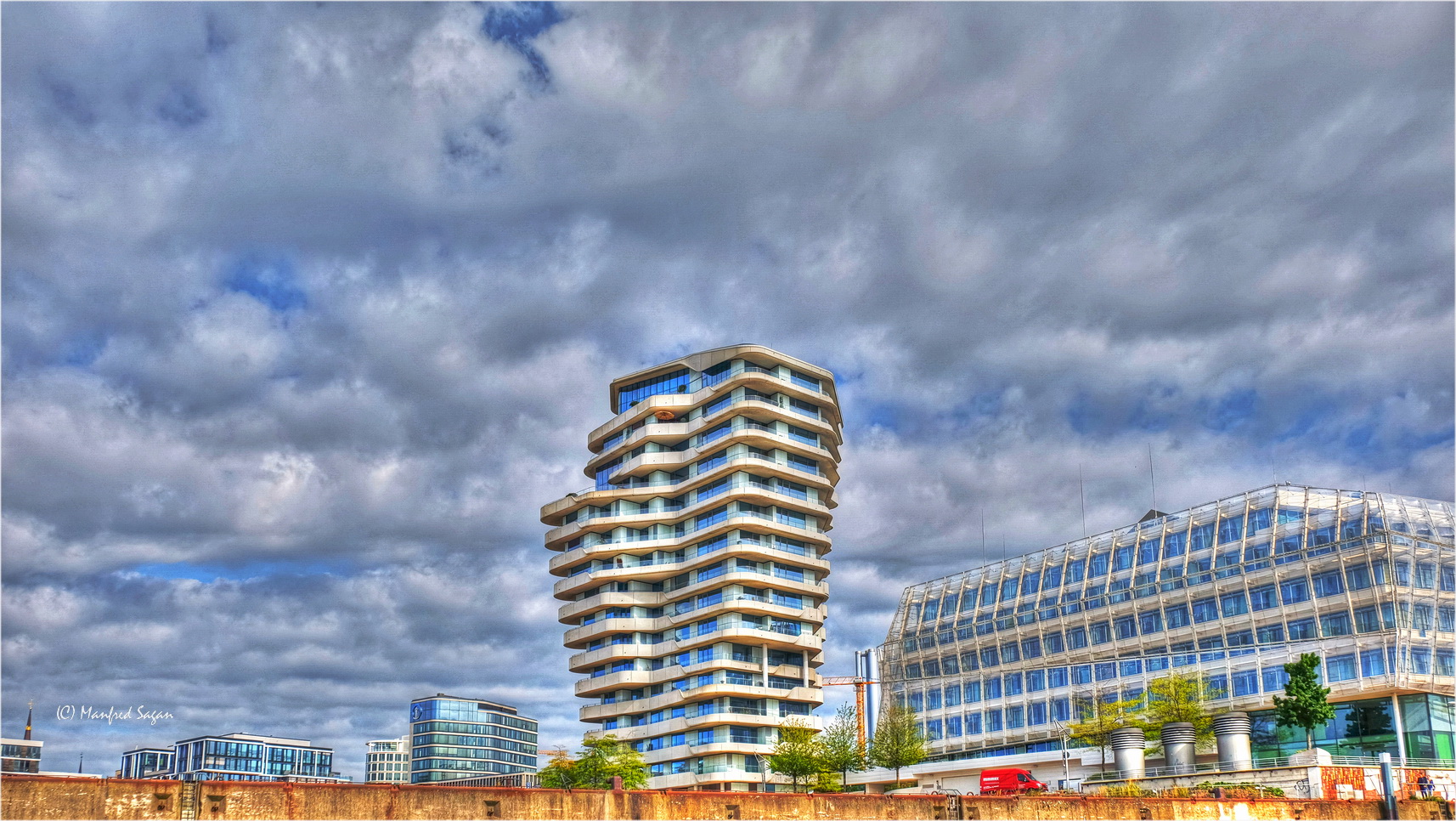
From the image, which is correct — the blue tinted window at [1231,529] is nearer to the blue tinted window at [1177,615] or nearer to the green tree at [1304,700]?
the blue tinted window at [1177,615]

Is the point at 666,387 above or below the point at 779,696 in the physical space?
above

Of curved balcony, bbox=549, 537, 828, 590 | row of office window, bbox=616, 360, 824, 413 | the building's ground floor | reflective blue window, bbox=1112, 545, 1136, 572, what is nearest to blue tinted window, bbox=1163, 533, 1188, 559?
reflective blue window, bbox=1112, 545, 1136, 572

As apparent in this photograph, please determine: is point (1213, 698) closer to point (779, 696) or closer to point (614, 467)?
point (779, 696)

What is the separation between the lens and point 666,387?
146m

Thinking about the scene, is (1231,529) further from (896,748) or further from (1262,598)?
(896,748)

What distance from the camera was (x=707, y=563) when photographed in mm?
132625

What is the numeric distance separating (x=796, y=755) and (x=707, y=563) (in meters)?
28.4

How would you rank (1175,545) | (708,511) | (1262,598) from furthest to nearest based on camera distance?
(708,511)
(1175,545)
(1262,598)

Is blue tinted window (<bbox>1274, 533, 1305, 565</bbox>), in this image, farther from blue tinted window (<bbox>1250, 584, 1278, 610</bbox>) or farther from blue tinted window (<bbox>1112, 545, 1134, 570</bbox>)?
blue tinted window (<bbox>1112, 545, 1134, 570</bbox>)

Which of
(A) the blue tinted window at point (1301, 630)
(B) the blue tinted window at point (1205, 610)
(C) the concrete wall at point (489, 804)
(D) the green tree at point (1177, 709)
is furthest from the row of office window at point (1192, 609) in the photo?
(C) the concrete wall at point (489, 804)

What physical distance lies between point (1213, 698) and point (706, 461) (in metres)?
58.9

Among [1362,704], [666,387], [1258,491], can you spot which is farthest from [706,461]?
A: [1362,704]

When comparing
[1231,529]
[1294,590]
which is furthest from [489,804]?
[1231,529]

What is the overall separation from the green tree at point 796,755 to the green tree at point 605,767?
1308cm
